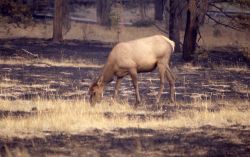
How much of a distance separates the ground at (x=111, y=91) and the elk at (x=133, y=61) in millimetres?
983

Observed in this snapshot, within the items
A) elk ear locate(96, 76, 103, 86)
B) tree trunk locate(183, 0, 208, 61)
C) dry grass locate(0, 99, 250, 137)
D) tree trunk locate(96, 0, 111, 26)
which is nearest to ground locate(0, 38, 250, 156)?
dry grass locate(0, 99, 250, 137)

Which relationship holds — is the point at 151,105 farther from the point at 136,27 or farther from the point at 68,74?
the point at 136,27

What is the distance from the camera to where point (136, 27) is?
46.8m

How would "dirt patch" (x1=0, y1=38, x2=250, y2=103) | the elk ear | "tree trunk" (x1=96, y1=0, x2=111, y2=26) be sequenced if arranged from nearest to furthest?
the elk ear < "dirt patch" (x1=0, y1=38, x2=250, y2=103) < "tree trunk" (x1=96, y1=0, x2=111, y2=26)

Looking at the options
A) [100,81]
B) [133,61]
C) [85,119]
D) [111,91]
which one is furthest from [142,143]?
[111,91]

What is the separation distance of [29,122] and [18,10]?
604 inches

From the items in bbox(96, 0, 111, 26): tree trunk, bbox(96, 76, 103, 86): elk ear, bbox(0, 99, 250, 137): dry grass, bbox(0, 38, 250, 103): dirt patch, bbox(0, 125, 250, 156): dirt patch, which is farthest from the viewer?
bbox(96, 0, 111, 26): tree trunk

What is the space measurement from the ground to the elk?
98 cm

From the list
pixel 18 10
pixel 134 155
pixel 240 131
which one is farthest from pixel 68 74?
pixel 134 155

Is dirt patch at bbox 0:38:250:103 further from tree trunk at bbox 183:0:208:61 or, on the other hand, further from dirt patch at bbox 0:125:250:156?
dirt patch at bbox 0:125:250:156

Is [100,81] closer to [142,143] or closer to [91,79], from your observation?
[142,143]

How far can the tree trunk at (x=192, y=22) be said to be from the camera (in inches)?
1017

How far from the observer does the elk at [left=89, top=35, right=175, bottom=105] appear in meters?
16.0

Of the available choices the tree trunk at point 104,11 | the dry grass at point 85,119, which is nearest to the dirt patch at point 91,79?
the dry grass at point 85,119
